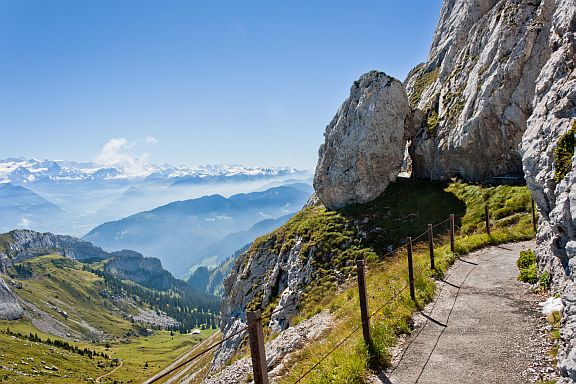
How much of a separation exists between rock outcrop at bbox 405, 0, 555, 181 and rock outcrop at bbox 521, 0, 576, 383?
23.3 meters

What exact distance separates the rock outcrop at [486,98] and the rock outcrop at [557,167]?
2329 cm

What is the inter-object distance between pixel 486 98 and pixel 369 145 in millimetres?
16038

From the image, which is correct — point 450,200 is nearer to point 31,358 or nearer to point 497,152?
point 497,152

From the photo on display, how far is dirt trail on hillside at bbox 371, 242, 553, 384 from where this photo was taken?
1091 cm

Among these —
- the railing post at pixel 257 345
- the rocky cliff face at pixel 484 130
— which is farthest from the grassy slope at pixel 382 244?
the railing post at pixel 257 345

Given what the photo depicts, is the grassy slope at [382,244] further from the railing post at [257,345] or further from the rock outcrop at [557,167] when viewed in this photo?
the rock outcrop at [557,167]

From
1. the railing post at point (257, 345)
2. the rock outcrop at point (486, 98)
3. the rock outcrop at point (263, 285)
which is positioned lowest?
the rock outcrop at point (263, 285)

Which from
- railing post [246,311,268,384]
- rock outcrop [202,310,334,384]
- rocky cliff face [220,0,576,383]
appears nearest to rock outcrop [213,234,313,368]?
rocky cliff face [220,0,576,383]

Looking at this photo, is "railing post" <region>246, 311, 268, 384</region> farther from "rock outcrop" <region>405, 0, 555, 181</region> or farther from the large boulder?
the large boulder

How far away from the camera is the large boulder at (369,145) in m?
52.3

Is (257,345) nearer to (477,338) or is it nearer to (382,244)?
(477,338)

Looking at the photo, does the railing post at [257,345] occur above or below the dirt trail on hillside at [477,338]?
above

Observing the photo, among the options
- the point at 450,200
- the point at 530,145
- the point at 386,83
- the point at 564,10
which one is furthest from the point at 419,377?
the point at 386,83

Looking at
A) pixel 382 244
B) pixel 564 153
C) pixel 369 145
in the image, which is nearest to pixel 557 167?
pixel 564 153
